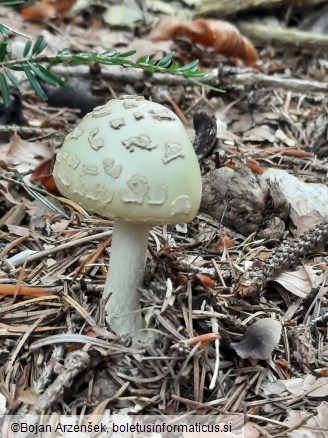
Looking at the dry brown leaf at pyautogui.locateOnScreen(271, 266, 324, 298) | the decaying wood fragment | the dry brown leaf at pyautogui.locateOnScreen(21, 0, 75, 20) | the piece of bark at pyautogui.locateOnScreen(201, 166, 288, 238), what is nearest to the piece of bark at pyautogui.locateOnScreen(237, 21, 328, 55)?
the dry brown leaf at pyautogui.locateOnScreen(21, 0, 75, 20)

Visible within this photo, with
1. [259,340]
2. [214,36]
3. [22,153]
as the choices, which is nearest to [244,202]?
[259,340]

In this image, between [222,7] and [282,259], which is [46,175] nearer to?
[282,259]

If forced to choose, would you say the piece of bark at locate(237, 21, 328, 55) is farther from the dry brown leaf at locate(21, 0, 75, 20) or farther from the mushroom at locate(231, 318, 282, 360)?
the mushroom at locate(231, 318, 282, 360)

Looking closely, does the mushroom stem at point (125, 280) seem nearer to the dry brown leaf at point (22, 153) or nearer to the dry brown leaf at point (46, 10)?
the dry brown leaf at point (22, 153)

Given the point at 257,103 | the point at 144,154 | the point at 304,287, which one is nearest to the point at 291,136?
the point at 257,103

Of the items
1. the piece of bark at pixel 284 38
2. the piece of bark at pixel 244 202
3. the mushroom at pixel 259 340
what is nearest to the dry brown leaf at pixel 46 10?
the piece of bark at pixel 284 38

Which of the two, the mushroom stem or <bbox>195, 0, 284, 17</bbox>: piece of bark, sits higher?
the mushroom stem

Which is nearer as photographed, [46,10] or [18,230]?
[18,230]
